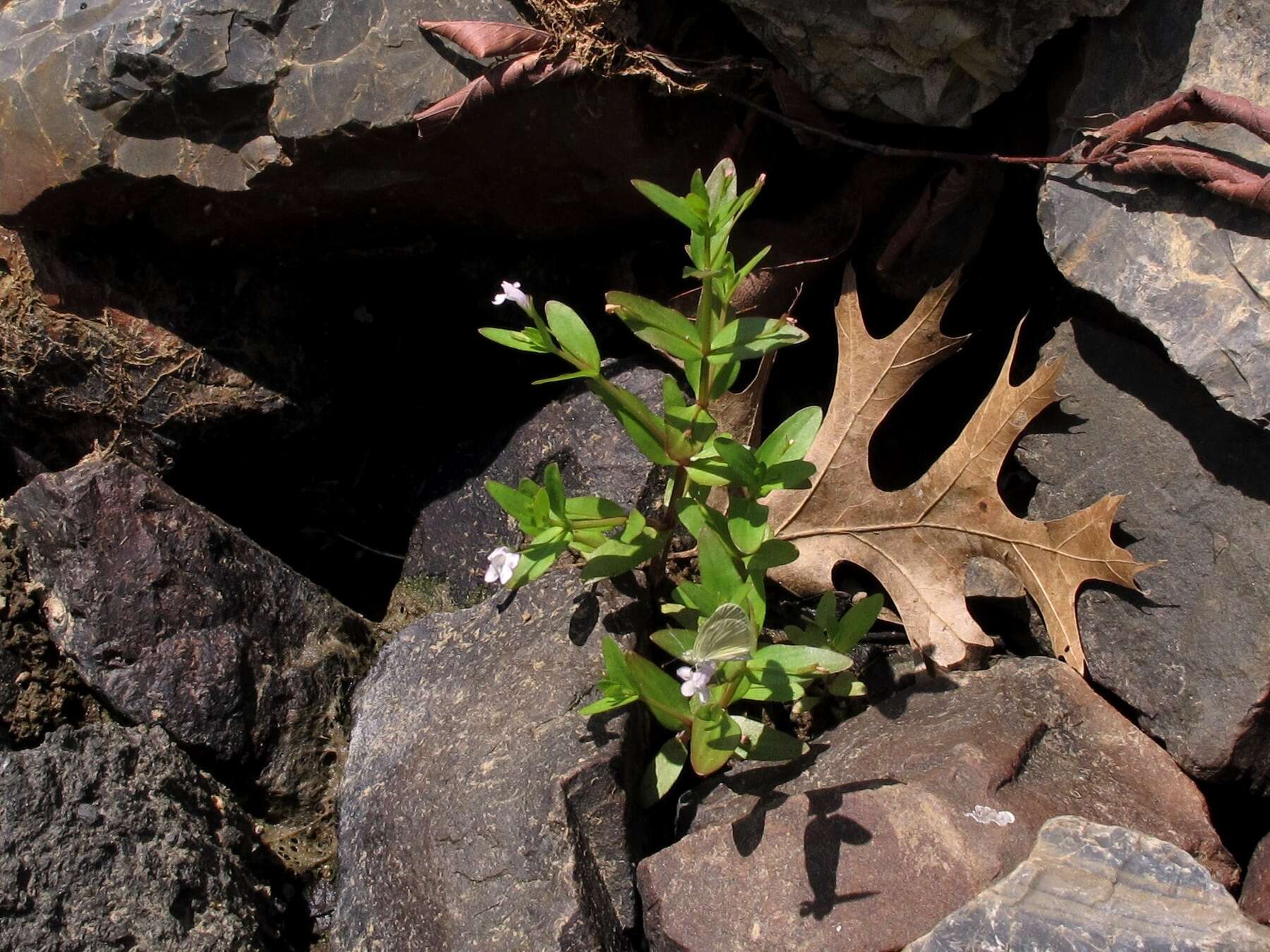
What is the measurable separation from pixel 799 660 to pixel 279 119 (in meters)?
1.97

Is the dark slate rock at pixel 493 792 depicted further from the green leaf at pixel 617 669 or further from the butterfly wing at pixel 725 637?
the butterfly wing at pixel 725 637

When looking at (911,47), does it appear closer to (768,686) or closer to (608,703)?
(768,686)

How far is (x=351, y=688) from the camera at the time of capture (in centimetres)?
310

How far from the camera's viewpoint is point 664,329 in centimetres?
249

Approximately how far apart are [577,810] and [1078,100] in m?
2.18

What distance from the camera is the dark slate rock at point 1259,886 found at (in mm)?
2361

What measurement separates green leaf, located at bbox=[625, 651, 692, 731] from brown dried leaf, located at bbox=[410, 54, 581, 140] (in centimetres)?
150

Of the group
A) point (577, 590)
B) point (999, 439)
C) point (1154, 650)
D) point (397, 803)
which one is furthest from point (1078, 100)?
point (397, 803)

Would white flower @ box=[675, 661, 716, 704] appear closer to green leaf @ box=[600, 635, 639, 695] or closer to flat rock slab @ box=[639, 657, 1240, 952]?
green leaf @ box=[600, 635, 639, 695]

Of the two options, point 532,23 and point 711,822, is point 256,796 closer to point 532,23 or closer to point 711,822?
point 711,822

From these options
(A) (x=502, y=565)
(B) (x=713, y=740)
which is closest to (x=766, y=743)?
(B) (x=713, y=740)

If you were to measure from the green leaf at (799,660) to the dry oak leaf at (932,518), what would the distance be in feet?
1.82

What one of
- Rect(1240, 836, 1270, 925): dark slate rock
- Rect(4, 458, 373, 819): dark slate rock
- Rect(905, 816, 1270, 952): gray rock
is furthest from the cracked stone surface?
Rect(1240, 836, 1270, 925): dark slate rock

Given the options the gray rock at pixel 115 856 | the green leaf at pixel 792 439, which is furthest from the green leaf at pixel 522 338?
the gray rock at pixel 115 856
